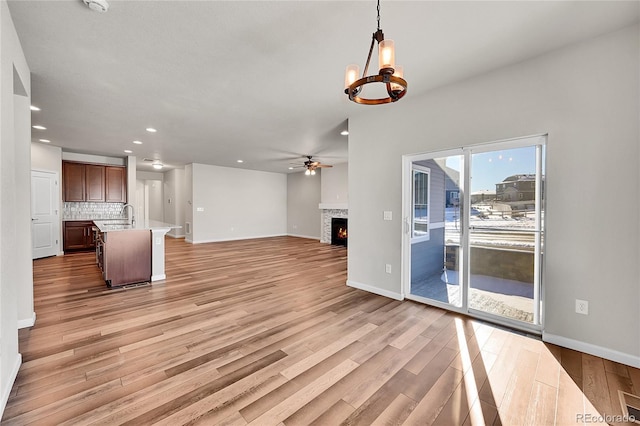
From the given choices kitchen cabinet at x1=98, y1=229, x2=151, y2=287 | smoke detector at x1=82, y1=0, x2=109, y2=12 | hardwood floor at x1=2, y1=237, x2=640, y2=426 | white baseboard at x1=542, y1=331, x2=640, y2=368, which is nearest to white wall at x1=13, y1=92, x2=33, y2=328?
hardwood floor at x1=2, y1=237, x2=640, y2=426

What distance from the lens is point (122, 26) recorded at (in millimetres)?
2182

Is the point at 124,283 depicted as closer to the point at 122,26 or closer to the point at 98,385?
the point at 98,385

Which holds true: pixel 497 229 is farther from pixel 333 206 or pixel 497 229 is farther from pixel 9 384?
pixel 333 206

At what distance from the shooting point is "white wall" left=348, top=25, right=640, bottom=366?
2230 millimetres

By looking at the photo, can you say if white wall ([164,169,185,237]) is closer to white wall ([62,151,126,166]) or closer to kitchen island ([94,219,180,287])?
white wall ([62,151,126,166])

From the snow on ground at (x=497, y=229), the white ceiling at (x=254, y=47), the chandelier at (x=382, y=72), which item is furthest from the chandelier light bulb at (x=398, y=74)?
the snow on ground at (x=497, y=229)

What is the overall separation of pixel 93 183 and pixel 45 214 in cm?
141

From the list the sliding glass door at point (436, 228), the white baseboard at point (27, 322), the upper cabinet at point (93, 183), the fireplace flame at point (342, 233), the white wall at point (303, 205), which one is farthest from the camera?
the white wall at point (303, 205)

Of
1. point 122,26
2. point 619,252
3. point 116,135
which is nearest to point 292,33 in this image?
point 122,26

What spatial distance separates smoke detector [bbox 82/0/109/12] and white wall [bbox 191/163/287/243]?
23.6ft

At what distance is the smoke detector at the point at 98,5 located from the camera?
188cm

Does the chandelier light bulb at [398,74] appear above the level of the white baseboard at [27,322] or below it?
above

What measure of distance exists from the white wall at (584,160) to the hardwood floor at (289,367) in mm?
354

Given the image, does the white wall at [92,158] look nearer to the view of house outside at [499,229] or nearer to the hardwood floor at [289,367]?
the hardwood floor at [289,367]
